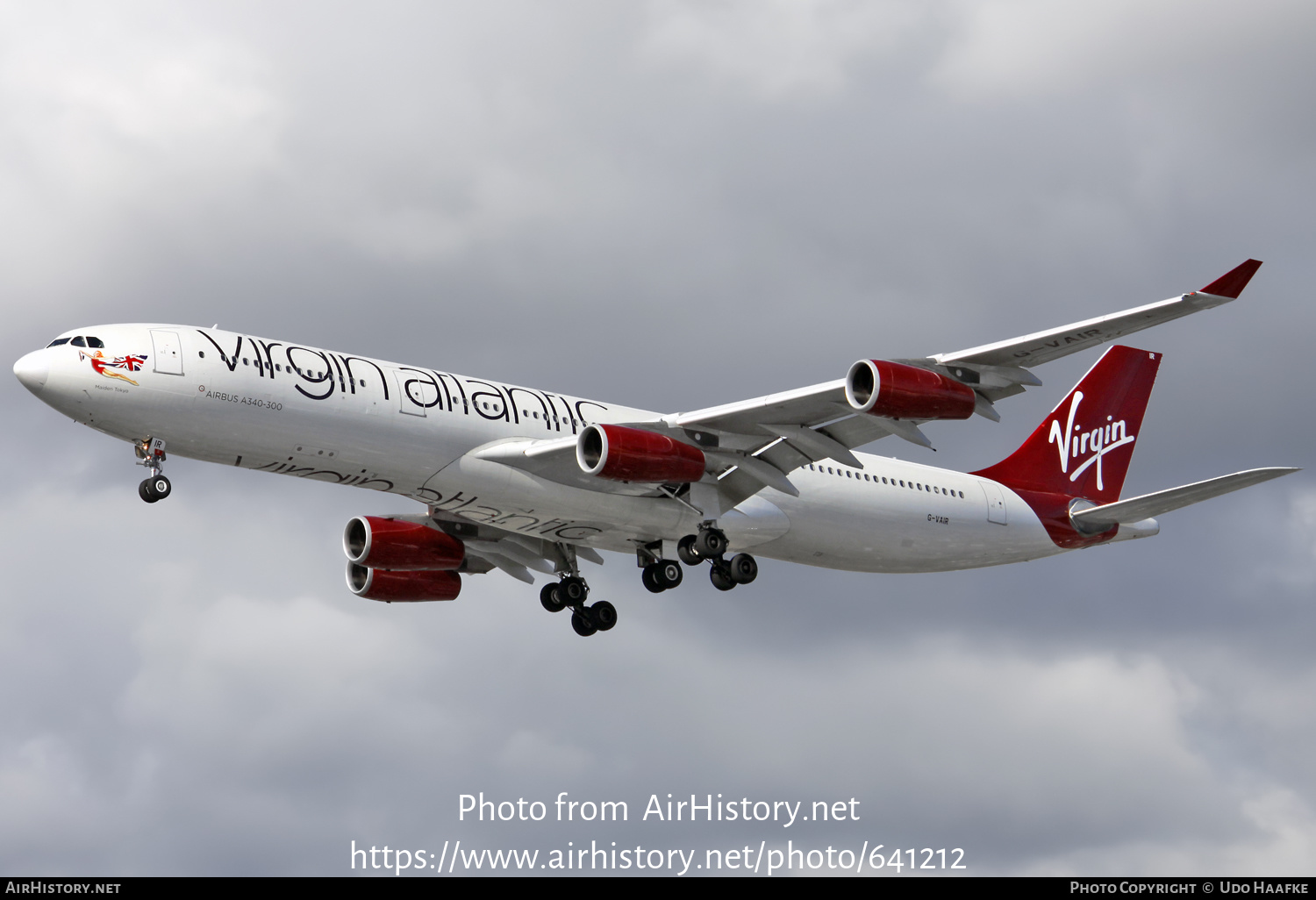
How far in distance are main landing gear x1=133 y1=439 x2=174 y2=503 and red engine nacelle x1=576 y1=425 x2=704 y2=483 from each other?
32.1 ft

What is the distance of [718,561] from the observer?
140 ft

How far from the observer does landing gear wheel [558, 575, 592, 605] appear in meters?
46.8

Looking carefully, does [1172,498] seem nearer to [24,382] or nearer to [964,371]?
[964,371]

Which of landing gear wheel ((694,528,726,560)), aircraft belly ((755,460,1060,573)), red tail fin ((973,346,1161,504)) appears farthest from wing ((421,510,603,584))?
red tail fin ((973,346,1161,504))

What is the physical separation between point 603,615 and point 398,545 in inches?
256

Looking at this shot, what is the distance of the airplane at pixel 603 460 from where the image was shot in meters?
35.7

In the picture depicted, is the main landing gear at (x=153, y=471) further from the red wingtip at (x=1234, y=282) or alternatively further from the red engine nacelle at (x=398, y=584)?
the red wingtip at (x=1234, y=282)

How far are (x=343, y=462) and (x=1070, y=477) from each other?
83.2 feet

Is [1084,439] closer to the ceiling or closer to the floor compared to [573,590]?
closer to the ceiling

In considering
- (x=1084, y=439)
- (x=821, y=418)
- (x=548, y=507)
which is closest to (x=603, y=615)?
(x=548, y=507)

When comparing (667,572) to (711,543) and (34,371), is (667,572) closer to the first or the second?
(711,543)

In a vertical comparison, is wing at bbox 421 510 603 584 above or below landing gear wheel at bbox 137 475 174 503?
above

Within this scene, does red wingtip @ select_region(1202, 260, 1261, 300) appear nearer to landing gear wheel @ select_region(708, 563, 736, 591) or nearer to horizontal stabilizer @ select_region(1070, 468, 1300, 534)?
horizontal stabilizer @ select_region(1070, 468, 1300, 534)

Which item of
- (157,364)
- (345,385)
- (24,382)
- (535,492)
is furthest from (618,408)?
(24,382)
